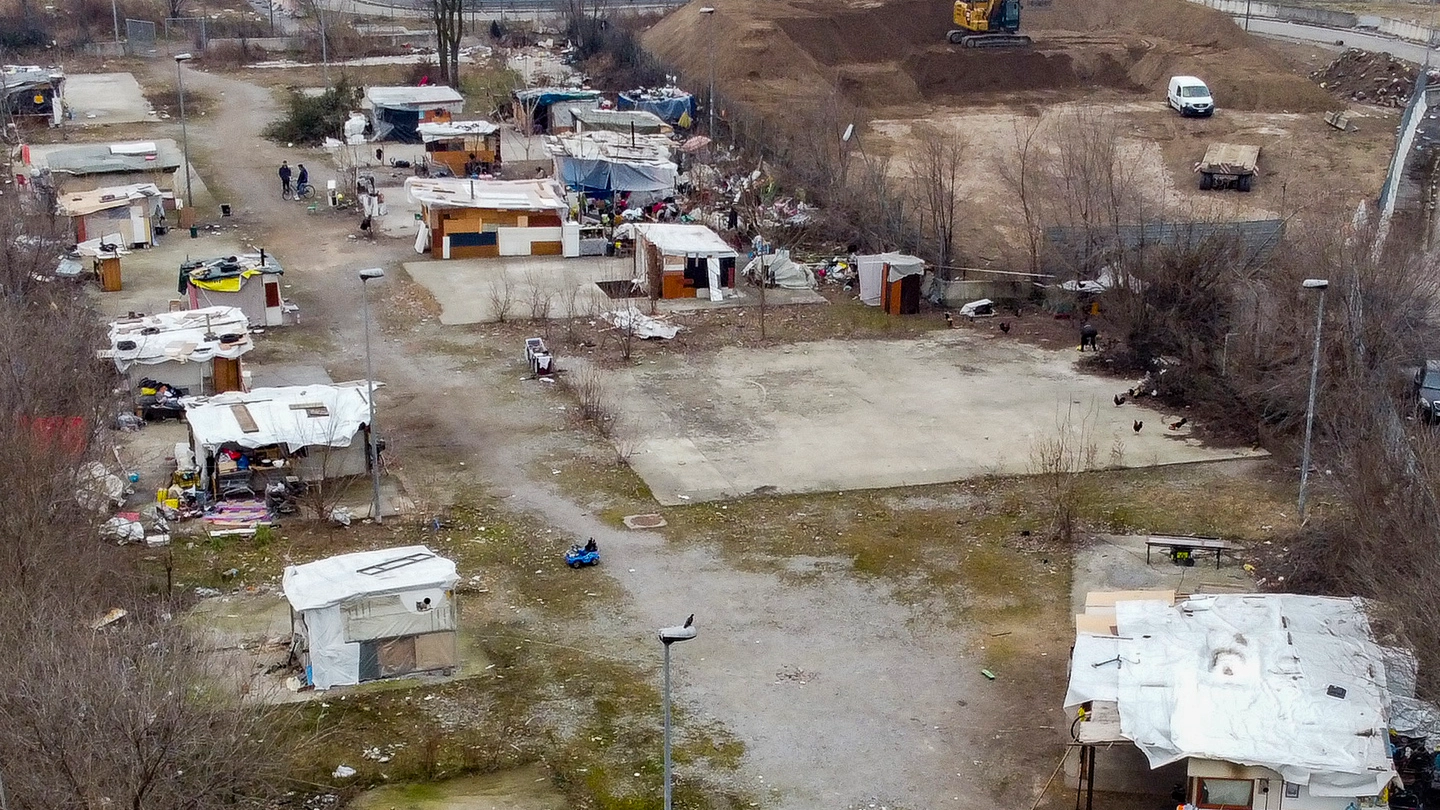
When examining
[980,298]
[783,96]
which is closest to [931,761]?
[980,298]

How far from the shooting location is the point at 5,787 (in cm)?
1266

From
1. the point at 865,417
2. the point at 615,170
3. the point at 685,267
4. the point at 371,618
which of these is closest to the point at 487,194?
the point at 615,170

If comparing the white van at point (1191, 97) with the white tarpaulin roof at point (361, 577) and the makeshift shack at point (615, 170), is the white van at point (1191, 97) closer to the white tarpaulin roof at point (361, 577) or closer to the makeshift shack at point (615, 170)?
the makeshift shack at point (615, 170)

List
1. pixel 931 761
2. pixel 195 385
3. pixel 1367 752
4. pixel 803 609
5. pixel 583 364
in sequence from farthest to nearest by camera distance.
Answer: pixel 583 364
pixel 195 385
pixel 803 609
pixel 931 761
pixel 1367 752

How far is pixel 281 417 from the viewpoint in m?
24.4

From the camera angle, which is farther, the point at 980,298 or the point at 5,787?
the point at 980,298

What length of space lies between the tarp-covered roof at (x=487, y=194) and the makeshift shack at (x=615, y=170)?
1.39 meters

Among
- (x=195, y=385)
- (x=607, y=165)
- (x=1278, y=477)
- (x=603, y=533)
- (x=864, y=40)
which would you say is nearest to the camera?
(x=603, y=533)

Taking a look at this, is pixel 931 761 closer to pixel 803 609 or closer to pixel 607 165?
pixel 803 609

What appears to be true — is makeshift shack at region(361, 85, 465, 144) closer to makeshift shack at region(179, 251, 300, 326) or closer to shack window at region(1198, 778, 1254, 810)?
makeshift shack at region(179, 251, 300, 326)

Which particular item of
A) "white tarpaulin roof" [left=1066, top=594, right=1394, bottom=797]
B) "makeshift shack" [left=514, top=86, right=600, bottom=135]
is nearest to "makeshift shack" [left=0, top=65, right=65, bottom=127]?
"makeshift shack" [left=514, top=86, right=600, bottom=135]

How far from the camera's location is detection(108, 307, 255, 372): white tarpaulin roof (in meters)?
27.2

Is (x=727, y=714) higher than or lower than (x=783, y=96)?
lower

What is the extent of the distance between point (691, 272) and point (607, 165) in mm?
7152
